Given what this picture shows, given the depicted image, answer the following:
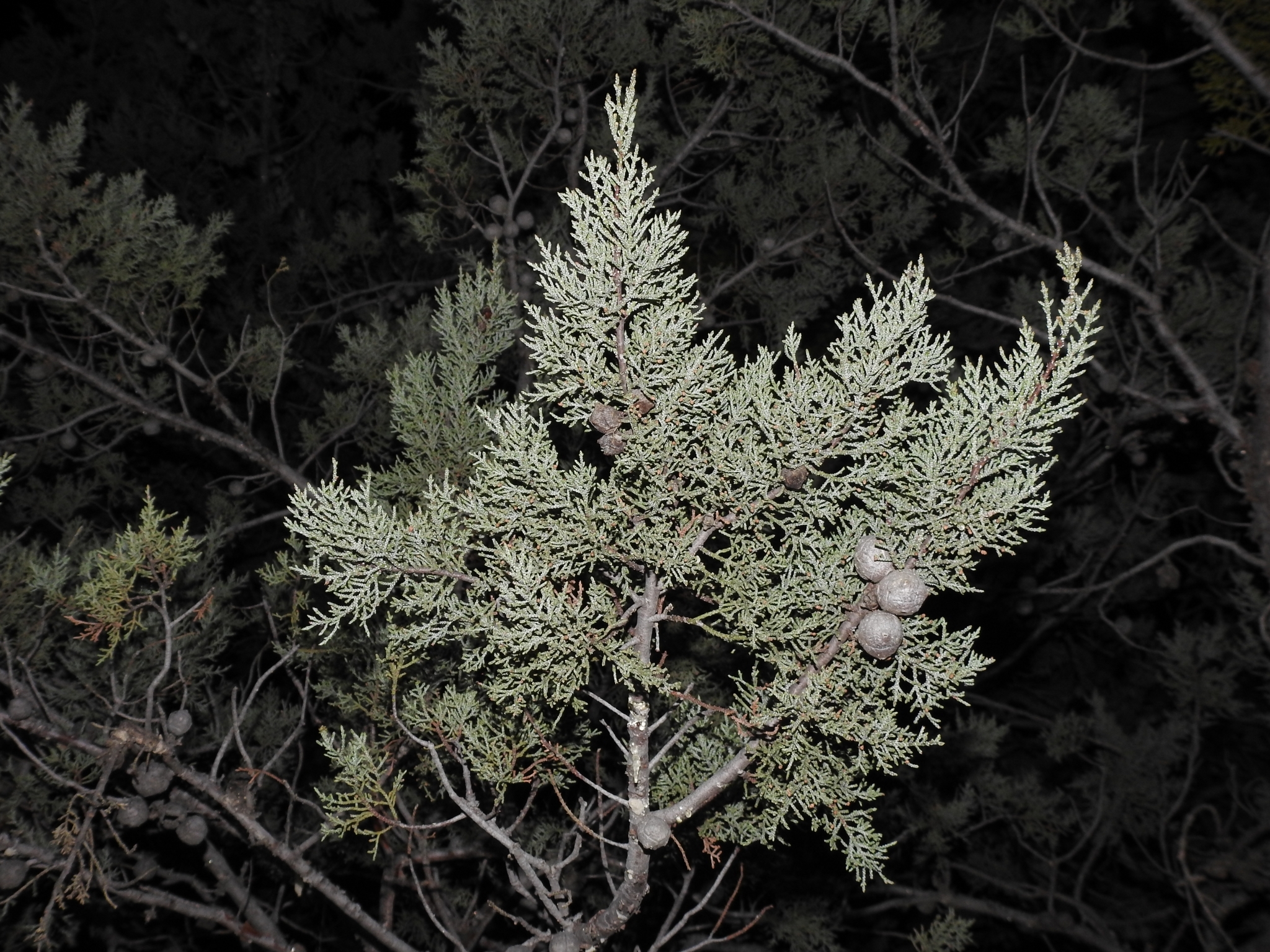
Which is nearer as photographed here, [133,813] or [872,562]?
[872,562]

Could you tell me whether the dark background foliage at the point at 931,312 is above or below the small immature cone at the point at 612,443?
below

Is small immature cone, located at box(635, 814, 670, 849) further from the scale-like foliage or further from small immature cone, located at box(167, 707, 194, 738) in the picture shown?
small immature cone, located at box(167, 707, 194, 738)

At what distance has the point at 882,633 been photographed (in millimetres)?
2279

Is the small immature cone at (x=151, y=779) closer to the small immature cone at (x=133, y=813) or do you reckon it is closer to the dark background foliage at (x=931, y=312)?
the small immature cone at (x=133, y=813)

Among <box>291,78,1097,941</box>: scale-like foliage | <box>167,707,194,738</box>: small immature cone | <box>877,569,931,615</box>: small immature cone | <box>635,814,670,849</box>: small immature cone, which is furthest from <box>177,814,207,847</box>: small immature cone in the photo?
<box>877,569,931,615</box>: small immature cone

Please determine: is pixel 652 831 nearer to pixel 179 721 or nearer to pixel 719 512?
pixel 719 512

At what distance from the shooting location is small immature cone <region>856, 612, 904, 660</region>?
2.28m

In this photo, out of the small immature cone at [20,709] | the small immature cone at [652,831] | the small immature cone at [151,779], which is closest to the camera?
the small immature cone at [652,831]

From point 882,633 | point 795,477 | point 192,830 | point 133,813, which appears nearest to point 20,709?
point 133,813

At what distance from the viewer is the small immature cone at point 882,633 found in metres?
2.28

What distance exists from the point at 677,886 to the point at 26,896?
434 cm

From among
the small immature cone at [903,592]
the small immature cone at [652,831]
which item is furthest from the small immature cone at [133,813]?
the small immature cone at [903,592]

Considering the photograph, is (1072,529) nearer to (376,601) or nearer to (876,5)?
(876,5)

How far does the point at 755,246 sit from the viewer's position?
7086 mm
